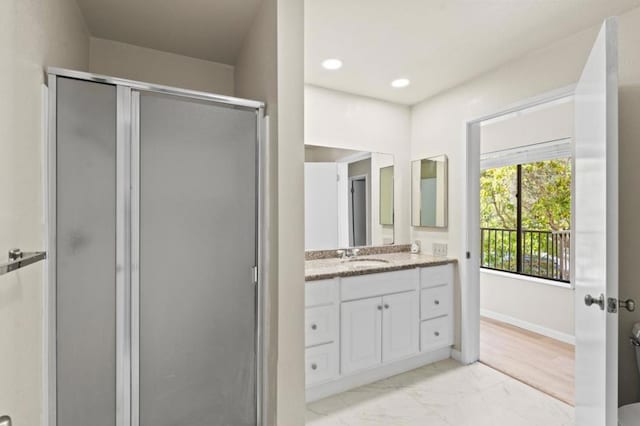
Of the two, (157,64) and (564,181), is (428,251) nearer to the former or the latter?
(564,181)

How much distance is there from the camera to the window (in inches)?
153

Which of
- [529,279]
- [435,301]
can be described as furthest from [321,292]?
[529,279]

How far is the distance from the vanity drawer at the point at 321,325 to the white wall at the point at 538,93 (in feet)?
4.31

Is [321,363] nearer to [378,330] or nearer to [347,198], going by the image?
[378,330]

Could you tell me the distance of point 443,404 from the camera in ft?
7.09

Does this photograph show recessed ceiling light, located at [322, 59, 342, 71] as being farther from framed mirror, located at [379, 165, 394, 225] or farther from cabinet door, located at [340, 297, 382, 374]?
cabinet door, located at [340, 297, 382, 374]

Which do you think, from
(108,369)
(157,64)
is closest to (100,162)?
(108,369)

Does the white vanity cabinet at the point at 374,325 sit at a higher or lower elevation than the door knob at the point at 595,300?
lower

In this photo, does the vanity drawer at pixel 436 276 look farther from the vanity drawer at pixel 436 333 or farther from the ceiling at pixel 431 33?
the ceiling at pixel 431 33

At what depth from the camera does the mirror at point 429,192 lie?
9.61 ft

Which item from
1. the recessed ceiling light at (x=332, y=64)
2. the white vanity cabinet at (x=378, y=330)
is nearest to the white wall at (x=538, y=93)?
the white vanity cabinet at (x=378, y=330)

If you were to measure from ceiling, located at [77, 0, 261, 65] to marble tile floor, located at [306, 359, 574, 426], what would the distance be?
247 cm

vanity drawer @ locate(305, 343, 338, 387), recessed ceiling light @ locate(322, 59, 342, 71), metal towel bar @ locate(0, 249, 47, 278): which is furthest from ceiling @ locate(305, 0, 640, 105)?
vanity drawer @ locate(305, 343, 338, 387)

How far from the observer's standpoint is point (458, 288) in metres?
2.81
